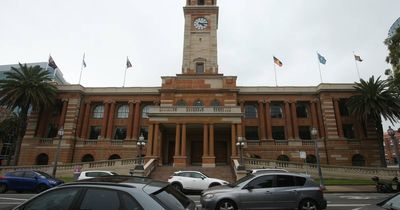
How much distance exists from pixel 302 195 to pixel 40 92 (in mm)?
36613

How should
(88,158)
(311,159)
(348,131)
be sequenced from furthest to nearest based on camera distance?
(88,158) → (348,131) → (311,159)

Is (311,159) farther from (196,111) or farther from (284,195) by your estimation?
(284,195)

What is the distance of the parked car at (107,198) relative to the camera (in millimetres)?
3992

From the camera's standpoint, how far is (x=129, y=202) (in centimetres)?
399

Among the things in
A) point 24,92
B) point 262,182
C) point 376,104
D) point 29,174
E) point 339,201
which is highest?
point 24,92

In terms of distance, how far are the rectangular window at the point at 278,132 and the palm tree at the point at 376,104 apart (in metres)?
9.39

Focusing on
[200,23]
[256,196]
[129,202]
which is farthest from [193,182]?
[200,23]

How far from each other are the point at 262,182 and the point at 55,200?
7205 millimetres

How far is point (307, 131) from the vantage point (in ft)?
126

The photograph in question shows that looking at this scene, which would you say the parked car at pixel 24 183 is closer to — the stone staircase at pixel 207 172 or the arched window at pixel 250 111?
the stone staircase at pixel 207 172

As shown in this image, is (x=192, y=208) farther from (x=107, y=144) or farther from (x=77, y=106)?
(x=77, y=106)

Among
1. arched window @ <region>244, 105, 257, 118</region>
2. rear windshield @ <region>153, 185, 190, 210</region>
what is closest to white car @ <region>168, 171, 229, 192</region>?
rear windshield @ <region>153, 185, 190, 210</region>

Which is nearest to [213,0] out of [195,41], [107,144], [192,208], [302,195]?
[195,41]

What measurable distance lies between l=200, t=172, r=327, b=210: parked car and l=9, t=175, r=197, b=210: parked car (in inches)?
196
